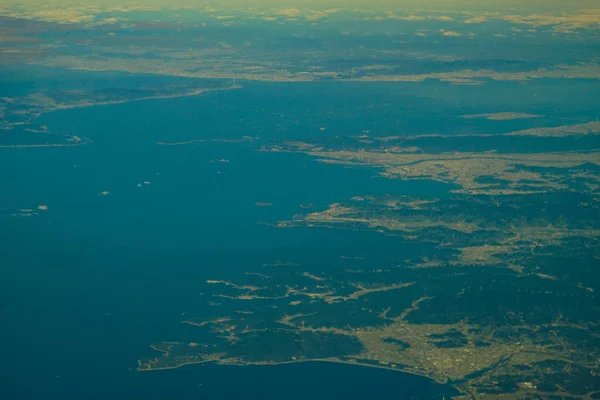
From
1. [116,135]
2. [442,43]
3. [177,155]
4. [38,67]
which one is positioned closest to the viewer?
[177,155]

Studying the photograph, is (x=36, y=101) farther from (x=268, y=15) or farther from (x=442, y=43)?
(x=268, y=15)

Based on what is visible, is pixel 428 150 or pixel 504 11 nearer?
pixel 428 150

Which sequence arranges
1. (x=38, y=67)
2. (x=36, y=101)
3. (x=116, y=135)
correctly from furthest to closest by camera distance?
(x=38, y=67)
(x=36, y=101)
(x=116, y=135)

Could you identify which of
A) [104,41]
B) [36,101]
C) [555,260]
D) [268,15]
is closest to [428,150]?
[555,260]

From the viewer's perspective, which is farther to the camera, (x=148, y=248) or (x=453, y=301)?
(x=148, y=248)

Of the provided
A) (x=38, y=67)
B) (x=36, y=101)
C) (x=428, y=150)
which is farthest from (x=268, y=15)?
(x=428, y=150)

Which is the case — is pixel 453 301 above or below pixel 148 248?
below

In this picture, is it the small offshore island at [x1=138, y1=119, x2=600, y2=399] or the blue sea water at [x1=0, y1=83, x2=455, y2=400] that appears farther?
the small offshore island at [x1=138, y1=119, x2=600, y2=399]

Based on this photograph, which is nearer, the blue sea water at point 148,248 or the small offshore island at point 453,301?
the blue sea water at point 148,248
